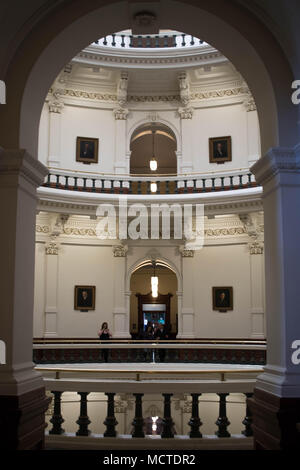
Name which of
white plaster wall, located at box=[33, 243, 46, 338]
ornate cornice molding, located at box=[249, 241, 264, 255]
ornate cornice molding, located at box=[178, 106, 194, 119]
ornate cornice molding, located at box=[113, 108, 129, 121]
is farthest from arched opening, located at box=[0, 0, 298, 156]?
ornate cornice molding, located at box=[113, 108, 129, 121]

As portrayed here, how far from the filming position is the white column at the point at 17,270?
5359mm

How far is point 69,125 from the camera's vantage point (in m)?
20.4

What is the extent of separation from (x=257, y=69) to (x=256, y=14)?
0.56 meters

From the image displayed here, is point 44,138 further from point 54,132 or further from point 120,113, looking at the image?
point 120,113

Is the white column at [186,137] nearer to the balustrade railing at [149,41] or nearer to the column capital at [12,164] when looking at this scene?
the balustrade railing at [149,41]

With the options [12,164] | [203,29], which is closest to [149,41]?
[203,29]

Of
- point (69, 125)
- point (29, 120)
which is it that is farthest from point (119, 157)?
point (29, 120)

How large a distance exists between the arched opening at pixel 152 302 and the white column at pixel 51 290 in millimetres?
9198

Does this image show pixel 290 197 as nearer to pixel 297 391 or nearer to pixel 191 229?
pixel 297 391

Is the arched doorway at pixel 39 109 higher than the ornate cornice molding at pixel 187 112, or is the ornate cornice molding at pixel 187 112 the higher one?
the ornate cornice molding at pixel 187 112

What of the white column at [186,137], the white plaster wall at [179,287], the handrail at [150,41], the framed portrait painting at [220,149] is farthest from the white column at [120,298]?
the handrail at [150,41]

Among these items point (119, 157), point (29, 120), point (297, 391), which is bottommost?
point (297, 391)

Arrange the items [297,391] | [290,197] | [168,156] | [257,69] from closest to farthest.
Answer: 1. [297,391]
2. [290,197]
3. [257,69]
4. [168,156]

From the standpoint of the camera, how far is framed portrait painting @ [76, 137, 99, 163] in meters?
20.3
